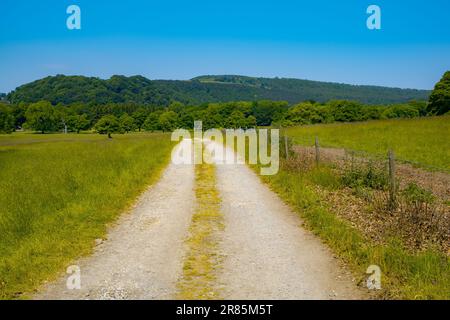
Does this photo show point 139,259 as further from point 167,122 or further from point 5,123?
point 167,122

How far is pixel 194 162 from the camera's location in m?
25.0

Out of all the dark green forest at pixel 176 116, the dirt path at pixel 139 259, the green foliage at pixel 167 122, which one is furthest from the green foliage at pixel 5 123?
the dirt path at pixel 139 259

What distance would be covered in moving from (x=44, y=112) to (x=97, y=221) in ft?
466

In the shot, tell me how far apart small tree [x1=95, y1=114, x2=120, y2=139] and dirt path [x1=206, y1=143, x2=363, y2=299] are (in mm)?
121119

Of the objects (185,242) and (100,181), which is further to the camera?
(100,181)

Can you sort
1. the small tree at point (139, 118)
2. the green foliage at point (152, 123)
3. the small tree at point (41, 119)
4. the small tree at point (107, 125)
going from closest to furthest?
1. the small tree at point (107, 125)
2. the small tree at point (41, 119)
3. the green foliage at point (152, 123)
4. the small tree at point (139, 118)

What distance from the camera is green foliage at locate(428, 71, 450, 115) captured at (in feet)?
244

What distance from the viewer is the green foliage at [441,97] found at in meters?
74.2

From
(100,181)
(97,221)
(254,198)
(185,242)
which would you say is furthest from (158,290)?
(100,181)

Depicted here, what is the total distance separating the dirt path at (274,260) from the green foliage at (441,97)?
247ft

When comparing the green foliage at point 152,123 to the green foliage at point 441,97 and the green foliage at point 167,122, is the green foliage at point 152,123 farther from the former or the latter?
the green foliage at point 441,97

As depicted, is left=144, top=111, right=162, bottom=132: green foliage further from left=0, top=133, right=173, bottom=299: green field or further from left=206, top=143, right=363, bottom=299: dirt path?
left=206, top=143, right=363, bottom=299: dirt path
